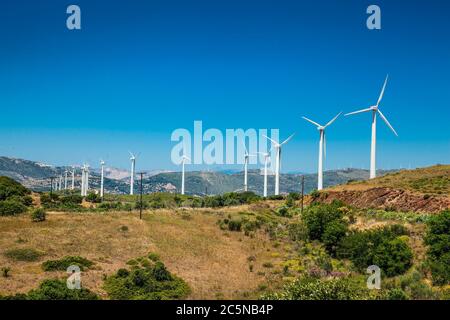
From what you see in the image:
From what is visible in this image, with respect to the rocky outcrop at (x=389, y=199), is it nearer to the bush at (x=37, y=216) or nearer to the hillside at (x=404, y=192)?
the hillside at (x=404, y=192)

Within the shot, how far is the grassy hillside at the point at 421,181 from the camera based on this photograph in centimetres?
7975

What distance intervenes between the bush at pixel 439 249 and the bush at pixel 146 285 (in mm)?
23714

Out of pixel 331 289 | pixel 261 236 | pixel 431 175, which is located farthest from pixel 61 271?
pixel 431 175

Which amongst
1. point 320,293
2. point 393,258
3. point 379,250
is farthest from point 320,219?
point 320,293

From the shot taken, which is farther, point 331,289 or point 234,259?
point 234,259

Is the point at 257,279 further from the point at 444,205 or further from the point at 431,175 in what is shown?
the point at 431,175

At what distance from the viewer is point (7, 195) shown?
9038 cm

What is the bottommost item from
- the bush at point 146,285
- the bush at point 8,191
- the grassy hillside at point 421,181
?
the bush at point 146,285

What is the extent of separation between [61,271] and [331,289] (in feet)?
96.4

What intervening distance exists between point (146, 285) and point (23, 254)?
1703 centimetres

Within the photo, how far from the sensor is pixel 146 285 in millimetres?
44031

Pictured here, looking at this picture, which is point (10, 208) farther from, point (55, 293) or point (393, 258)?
point (393, 258)

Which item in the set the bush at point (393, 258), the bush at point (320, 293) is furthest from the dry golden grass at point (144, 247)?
the bush at point (393, 258)
